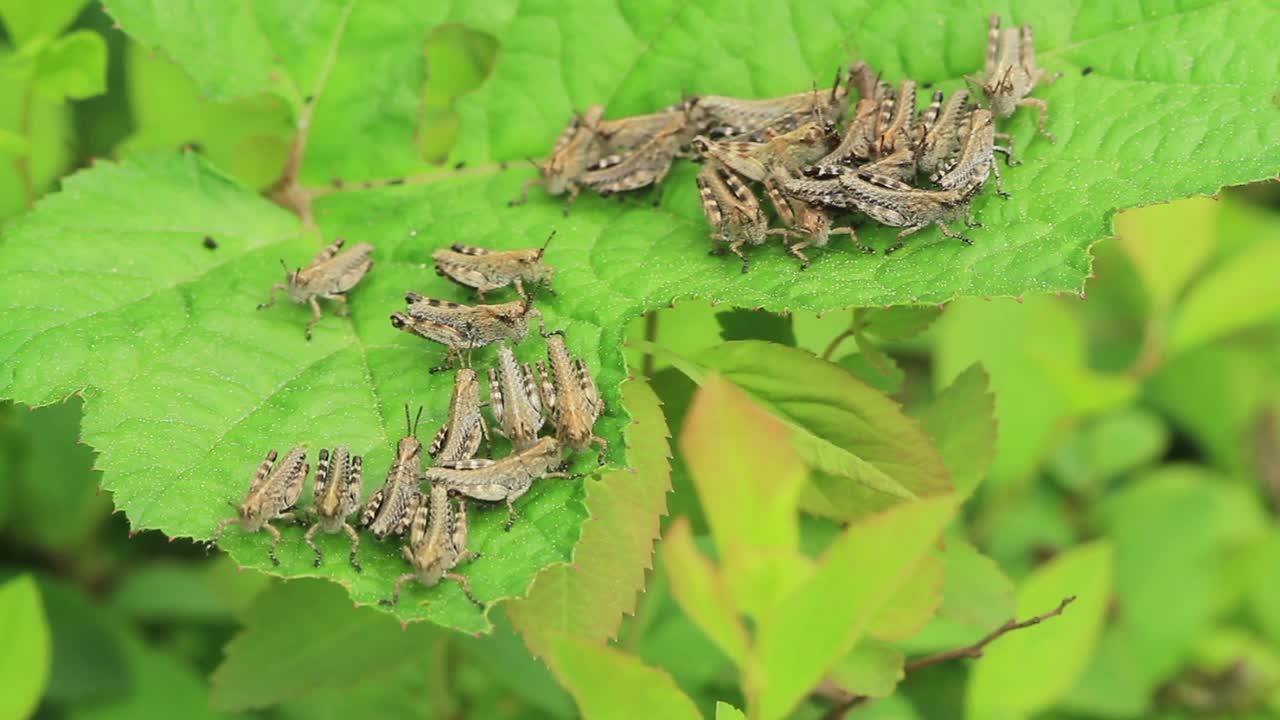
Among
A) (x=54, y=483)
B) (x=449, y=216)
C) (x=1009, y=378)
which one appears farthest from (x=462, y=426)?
(x=1009, y=378)

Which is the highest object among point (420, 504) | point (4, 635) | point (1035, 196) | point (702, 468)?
point (702, 468)

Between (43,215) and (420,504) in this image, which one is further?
(43,215)

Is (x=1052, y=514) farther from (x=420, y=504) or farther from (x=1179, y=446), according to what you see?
(x=420, y=504)

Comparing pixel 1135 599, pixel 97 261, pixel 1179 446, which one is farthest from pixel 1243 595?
pixel 97 261

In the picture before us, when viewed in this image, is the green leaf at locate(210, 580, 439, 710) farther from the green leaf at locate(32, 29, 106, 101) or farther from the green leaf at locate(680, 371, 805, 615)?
the green leaf at locate(680, 371, 805, 615)

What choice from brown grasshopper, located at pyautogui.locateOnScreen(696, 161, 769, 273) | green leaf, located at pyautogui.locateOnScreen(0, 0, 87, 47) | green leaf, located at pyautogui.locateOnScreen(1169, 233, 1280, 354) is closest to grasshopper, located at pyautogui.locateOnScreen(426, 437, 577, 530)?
brown grasshopper, located at pyautogui.locateOnScreen(696, 161, 769, 273)

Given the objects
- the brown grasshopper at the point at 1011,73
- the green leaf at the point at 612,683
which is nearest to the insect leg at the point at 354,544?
the green leaf at the point at 612,683
